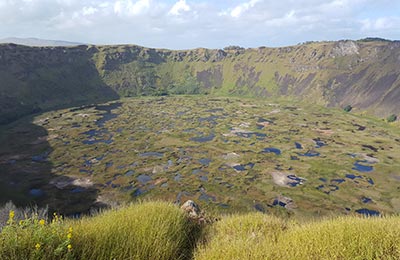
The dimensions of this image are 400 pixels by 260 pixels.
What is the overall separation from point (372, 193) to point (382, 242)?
258 ft

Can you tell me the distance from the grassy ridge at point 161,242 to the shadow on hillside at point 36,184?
5805 centimetres

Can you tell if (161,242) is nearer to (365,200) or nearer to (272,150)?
(365,200)

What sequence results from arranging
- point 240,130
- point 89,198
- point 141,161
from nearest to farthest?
point 89,198 → point 141,161 → point 240,130

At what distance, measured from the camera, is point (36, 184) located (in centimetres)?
7731

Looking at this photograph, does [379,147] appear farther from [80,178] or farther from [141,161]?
[80,178]

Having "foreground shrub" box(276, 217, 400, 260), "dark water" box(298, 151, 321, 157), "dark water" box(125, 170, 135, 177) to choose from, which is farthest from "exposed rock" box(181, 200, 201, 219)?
"dark water" box(298, 151, 321, 157)

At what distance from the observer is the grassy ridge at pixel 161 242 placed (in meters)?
Result: 6.29

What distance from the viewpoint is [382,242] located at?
749 centimetres

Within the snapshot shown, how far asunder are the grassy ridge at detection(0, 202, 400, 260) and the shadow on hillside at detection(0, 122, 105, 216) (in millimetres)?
58047

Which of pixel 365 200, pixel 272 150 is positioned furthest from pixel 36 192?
pixel 365 200

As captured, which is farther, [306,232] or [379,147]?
[379,147]

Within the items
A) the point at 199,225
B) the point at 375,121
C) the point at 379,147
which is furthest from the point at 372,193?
the point at 375,121

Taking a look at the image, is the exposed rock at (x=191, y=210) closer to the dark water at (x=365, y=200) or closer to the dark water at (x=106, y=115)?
the dark water at (x=365, y=200)

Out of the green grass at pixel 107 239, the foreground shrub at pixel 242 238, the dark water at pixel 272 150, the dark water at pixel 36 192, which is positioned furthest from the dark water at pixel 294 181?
the green grass at pixel 107 239
